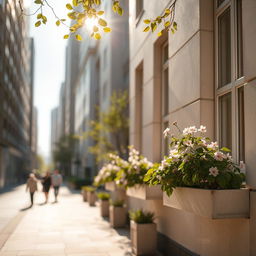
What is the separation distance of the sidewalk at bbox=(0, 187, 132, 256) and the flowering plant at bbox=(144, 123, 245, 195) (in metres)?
3.53

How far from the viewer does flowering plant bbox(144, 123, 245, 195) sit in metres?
5.73

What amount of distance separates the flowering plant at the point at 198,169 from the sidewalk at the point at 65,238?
3.53m

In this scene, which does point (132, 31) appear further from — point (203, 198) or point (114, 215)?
point (203, 198)

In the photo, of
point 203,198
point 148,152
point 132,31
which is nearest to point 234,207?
point 203,198

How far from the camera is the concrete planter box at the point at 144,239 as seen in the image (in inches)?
352

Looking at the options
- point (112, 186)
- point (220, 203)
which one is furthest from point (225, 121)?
point (112, 186)

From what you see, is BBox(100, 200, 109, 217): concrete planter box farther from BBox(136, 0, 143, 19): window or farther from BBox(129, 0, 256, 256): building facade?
BBox(136, 0, 143, 19): window

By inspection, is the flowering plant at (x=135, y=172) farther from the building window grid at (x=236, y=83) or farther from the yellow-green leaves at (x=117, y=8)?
the yellow-green leaves at (x=117, y=8)

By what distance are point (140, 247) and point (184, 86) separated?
3.82 meters

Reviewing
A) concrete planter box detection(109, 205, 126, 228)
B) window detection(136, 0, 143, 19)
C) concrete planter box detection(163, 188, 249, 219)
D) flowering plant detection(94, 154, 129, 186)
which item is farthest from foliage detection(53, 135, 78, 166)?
concrete planter box detection(163, 188, 249, 219)

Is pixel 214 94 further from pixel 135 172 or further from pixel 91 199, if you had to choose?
pixel 91 199

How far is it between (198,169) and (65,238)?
6.56 metres

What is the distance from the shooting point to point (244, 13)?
627 centimetres

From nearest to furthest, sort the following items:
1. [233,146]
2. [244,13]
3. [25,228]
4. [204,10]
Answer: [244,13]
[233,146]
[204,10]
[25,228]
